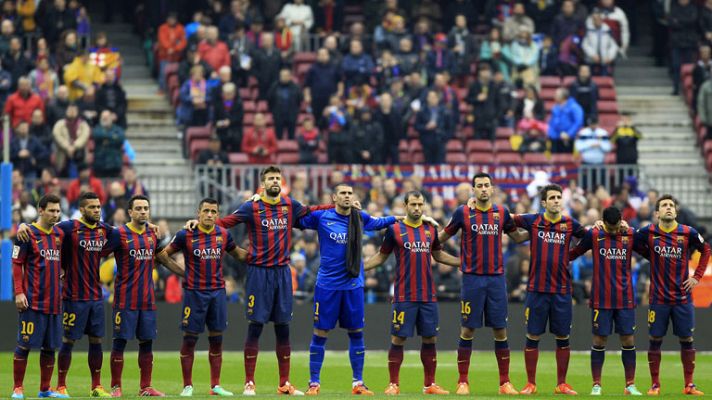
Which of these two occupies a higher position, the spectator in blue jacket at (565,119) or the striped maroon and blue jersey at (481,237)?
the spectator in blue jacket at (565,119)

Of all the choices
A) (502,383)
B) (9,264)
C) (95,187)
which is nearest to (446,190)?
(95,187)

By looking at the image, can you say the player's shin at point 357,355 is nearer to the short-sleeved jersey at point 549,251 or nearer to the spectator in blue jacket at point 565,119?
the short-sleeved jersey at point 549,251

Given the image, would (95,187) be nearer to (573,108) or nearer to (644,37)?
(573,108)

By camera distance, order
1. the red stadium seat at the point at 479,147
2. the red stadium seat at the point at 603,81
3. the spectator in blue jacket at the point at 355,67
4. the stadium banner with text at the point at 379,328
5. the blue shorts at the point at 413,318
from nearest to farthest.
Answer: the blue shorts at the point at 413,318 → the stadium banner with text at the point at 379,328 → the red stadium seat at the point at 479,147 → the spectator in blue jacket at the point at 355,67 → the red stadium seat at the point at 603,81

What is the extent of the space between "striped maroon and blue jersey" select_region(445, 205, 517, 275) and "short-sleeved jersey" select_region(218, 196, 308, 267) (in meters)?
1.97

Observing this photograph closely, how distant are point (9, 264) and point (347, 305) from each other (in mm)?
8880

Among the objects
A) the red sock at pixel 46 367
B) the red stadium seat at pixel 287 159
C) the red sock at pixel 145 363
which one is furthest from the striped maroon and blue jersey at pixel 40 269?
the red stadium seat at pixel 287 159

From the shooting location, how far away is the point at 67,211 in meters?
29.3

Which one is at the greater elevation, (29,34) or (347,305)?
(29,34)

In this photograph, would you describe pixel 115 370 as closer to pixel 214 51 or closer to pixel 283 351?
pixel 283 351

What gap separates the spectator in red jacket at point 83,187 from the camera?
29.6 metres

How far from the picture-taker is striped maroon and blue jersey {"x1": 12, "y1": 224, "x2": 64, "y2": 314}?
1919 centimetres

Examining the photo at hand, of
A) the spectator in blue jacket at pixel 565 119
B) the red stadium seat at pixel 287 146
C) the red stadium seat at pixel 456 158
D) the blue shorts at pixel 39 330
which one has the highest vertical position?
the spectator in blue jacket at pixel 565 119

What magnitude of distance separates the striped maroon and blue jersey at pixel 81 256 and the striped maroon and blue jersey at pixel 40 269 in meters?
0.22
